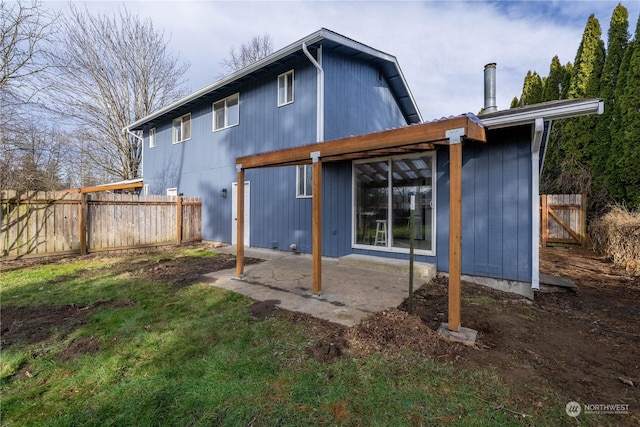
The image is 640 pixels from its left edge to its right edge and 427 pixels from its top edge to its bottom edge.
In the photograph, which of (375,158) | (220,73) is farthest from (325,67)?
(220,73)

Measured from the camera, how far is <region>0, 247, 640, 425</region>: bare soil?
216 centimetres

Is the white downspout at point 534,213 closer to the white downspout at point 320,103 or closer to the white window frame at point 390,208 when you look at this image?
the white window frame at point 390,208

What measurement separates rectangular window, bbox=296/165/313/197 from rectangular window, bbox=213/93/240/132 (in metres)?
3.31

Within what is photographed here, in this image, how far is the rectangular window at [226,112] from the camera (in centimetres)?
899

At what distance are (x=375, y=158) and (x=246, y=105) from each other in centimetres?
494

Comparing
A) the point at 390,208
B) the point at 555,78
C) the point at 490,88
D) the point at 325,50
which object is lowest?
the point at 390,208

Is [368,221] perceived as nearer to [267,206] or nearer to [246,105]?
[267,206]

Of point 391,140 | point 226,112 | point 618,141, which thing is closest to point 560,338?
point 391,140

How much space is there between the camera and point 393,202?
5711 millimetres

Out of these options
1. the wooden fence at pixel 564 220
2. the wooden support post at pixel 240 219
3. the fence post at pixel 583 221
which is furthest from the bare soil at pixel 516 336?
the wooden fence at pixel 564 220

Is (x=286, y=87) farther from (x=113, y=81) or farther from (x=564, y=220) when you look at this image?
(x=113, y=81)

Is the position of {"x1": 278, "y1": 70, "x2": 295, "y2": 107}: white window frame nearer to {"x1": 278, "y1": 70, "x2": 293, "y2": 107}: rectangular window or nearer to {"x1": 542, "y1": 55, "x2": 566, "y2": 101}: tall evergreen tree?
{"x1": 278, "y1": 70, "x2": 293, "y2": 107}: rectangular window

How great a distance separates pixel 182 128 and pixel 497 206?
11.2 m

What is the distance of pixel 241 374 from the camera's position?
2.25m
